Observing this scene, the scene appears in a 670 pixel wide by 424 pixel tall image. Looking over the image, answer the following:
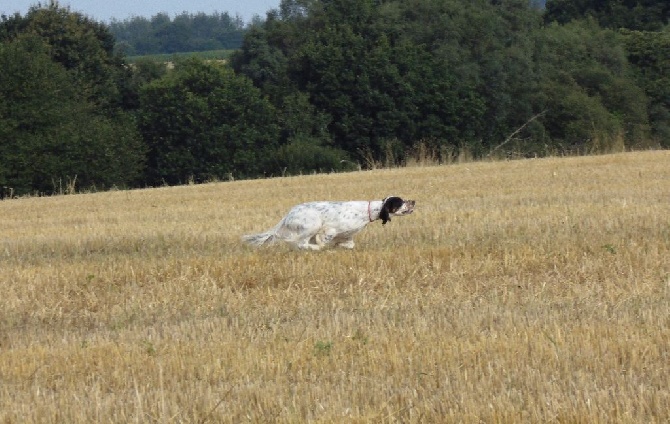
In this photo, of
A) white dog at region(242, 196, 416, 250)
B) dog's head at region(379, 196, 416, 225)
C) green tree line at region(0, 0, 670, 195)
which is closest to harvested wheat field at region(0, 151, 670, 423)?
white dog at region(242, 196, 416, 250)

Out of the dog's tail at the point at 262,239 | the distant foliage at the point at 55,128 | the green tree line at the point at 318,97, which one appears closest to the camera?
the dog's tail at the point at 262,239

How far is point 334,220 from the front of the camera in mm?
11609

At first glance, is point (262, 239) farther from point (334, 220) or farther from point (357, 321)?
point (357, 321)

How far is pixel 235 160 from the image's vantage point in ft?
193

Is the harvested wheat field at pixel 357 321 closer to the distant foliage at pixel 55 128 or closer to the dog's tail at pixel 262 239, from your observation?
the dog's tail at pixel 262 239

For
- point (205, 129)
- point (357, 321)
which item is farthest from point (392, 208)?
point (205, 129)

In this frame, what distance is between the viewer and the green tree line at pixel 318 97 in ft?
178

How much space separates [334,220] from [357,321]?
12.5 ft

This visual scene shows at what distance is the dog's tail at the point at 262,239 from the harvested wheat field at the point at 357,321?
0.19 m

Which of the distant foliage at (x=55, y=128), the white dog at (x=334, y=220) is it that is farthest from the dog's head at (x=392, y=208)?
the distant foliage at (x=55, y=128)

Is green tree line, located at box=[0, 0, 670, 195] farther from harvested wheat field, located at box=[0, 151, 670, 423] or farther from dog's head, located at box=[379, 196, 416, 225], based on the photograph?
dog's head, located at box=[379, 196, 416, 225]

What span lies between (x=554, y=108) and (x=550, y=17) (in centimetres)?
2938

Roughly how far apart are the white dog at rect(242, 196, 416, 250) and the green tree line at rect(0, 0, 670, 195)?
1565 inches

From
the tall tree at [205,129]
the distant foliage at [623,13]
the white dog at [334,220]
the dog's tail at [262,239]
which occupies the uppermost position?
the white dog at [334,220]
